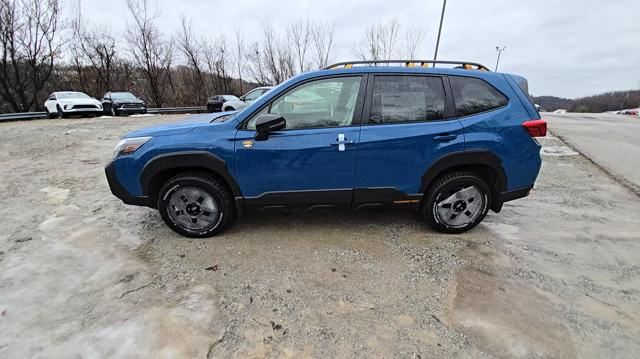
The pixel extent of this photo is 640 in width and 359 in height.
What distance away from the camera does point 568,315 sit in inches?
89.7

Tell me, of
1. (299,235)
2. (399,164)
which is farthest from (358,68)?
(299,235)

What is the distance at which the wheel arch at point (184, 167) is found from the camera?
3055 mm

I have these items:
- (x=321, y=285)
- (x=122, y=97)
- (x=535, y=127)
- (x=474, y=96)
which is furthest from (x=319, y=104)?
(x=122, y=97)

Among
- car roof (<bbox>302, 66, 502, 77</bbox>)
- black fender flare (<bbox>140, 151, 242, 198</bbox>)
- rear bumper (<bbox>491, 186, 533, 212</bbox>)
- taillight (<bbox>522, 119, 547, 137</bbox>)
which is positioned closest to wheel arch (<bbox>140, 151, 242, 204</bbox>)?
black fender flare (<bbox>140, 151, 242, 198</bbox>)

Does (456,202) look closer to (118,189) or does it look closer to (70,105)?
(118,189)

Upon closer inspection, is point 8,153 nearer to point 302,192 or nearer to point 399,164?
point 302,192

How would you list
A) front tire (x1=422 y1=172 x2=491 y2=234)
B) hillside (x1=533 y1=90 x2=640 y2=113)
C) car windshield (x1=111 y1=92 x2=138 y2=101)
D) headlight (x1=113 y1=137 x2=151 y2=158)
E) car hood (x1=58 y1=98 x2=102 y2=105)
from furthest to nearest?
hillside (x1=533 y1=90 x2=640 y2=113) → car windshield (x1=111 y1=92 x2=138 y2=101) → car hood (x1=58 y1=98 x2=102 y2=105) → front tire (x1=422 y1=172 x2=491 y2=234) → headlight (x1=113 y1=137 x2=151 y2=158)

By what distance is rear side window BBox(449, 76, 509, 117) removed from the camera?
3172 mm

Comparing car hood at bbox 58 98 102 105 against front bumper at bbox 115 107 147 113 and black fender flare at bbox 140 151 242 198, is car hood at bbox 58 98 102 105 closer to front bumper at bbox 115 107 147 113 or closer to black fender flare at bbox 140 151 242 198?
front bumper at bbox 115 107 147 113

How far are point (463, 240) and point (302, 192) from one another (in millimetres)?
1783

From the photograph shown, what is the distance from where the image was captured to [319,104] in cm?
313

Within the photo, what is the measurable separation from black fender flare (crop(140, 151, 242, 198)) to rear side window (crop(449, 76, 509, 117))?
2.40 metres

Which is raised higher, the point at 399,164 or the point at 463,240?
the point at 399,164

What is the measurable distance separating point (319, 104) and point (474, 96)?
158 centimetres
